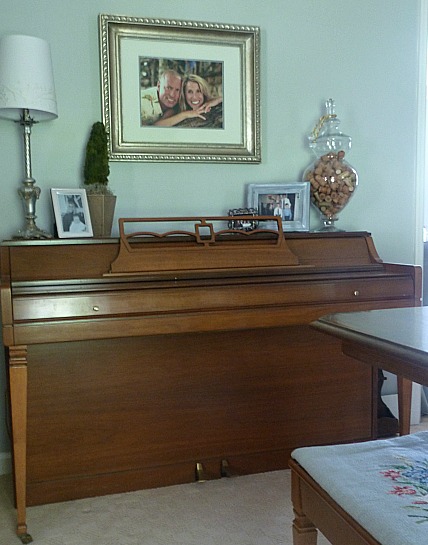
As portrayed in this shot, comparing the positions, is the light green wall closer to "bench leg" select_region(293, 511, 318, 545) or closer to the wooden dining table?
the wooden dining table

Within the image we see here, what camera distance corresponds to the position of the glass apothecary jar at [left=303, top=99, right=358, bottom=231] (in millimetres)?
2664

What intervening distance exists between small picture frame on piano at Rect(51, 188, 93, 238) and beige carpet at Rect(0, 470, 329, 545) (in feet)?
3.35

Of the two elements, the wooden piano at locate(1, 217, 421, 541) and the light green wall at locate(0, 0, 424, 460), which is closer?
the wooden piano at locate(1, 217, 421, 541)

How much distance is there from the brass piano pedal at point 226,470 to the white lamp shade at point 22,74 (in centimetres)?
155

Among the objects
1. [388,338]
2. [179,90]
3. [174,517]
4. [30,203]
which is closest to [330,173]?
[179,90]

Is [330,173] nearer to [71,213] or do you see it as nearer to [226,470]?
[71,213]

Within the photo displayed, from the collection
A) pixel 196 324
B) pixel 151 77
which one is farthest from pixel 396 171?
pixel 196 324

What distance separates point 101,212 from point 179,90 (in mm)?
698

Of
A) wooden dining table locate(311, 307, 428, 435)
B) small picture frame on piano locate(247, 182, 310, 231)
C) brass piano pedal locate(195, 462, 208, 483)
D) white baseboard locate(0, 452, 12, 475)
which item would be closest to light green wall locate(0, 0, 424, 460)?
white baseboard locate(0, 452, 12, 475)

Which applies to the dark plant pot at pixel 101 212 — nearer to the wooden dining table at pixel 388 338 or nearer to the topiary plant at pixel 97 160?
the topiary plant at pixel 97 160

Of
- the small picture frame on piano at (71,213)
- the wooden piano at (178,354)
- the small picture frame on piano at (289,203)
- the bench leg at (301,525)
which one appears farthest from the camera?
the small picture frame on piano at (289,203)

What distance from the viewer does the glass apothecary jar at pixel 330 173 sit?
2664mm

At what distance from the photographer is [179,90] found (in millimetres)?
2623

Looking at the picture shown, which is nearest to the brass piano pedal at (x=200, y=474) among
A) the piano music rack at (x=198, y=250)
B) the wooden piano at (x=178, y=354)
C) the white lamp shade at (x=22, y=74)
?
the wooden piano at (x=178, y=354)
